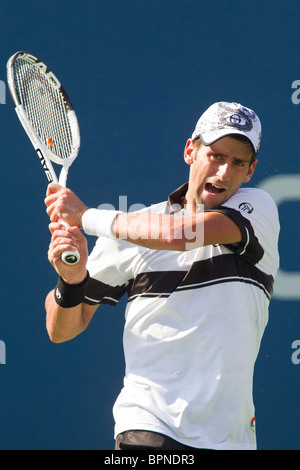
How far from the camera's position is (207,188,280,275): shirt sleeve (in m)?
2.42

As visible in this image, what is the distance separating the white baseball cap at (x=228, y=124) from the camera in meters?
2.54

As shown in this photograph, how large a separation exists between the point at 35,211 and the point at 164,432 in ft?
4.95

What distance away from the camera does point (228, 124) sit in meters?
2.55

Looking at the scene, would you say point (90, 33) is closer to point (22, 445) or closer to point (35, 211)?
point (35, 211)

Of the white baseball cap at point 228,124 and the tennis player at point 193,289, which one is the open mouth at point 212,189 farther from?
the white baseball cap at point 228,124

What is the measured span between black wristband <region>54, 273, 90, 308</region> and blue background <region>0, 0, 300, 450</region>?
0.91m

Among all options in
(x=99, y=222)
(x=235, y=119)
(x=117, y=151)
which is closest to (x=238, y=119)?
(x=235, y=119)

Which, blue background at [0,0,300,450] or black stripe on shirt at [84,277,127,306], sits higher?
blue background at [0,0,300,450]

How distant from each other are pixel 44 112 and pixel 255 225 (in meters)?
0.91

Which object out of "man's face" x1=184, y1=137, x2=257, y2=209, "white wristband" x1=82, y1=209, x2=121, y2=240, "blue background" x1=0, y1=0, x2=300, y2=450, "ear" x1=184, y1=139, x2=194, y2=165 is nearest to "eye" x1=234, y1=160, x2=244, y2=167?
"man's face" x1=184, y1=137, x2=257, y2=209

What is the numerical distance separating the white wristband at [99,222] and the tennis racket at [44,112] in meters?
0.28

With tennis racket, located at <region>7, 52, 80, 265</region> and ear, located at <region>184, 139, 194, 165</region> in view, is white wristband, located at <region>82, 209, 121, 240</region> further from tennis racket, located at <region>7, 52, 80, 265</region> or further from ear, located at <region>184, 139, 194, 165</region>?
ear, located at <region>184, 139, 194, 165</region>

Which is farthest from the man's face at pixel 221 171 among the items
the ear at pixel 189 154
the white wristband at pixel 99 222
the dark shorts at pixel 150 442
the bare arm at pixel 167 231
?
the dark shorts at pixel 150 442

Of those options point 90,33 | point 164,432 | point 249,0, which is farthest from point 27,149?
point 164,432
